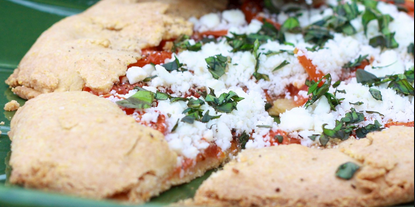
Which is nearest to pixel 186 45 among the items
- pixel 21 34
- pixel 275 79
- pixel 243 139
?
pixel 275 79

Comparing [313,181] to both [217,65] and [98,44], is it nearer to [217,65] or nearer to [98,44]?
[217,65]

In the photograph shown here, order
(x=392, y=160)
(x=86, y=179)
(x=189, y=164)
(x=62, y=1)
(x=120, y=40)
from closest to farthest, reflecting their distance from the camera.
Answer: (x=86, y=179) < (x=392, y=160) < (x=189, y=164) < (x=120, y=40) < (x=62, y=1)

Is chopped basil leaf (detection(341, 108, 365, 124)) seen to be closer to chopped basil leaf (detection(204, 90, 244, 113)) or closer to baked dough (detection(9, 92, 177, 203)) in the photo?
chopped basil leaf (detection(204, 90, 244, 113))

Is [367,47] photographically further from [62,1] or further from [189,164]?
[62,1]

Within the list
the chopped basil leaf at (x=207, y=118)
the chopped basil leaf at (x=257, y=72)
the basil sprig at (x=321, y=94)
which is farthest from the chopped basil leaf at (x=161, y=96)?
the basil sprig at (x=321, y=94)

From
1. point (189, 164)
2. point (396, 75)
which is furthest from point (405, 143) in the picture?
point (189, 164)

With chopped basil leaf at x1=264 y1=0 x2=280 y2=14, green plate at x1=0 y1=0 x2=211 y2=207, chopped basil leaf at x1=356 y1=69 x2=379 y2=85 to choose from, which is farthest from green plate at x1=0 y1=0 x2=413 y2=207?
chopped basil leaf at x1=264 y1=0 x2=280 y2=14
